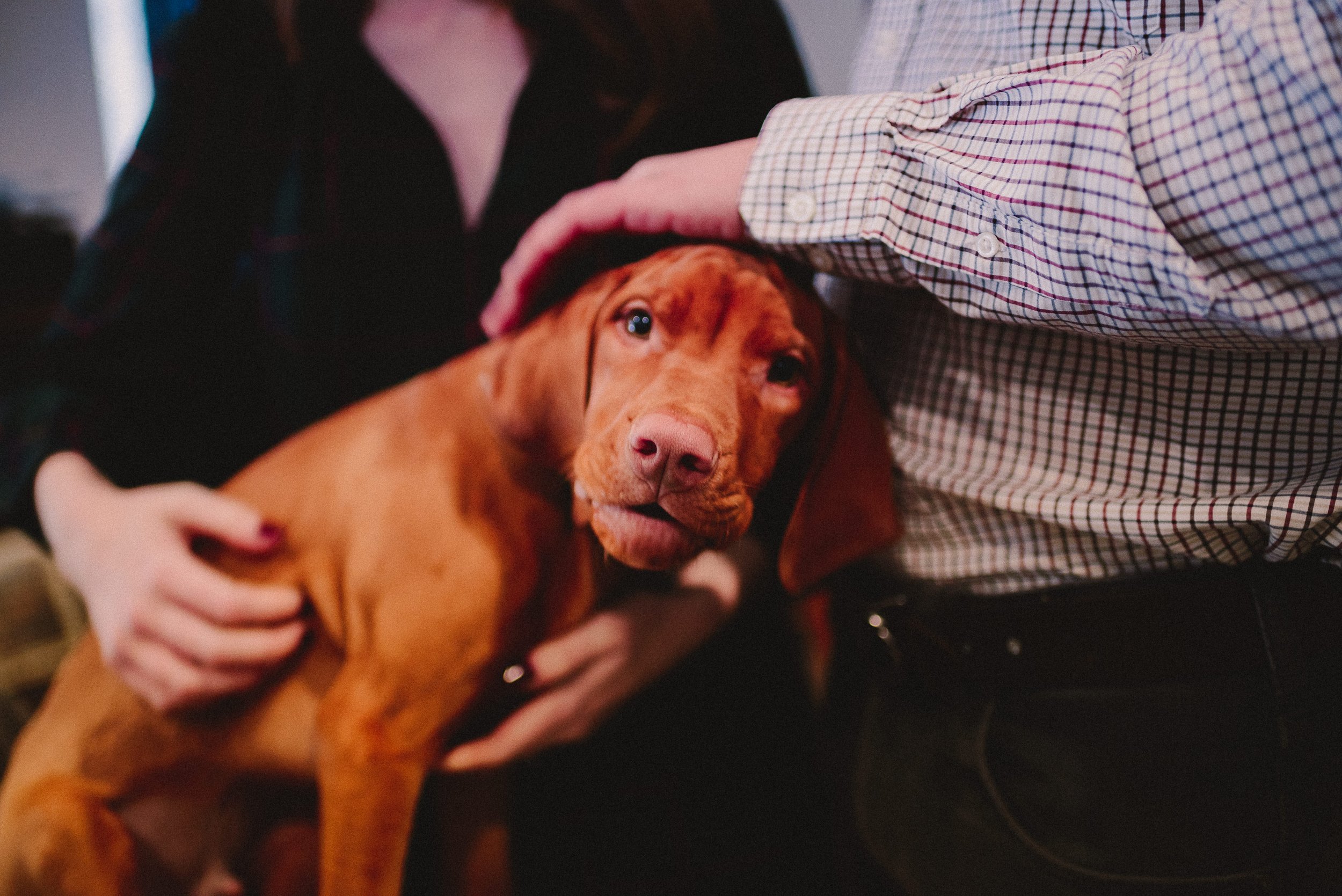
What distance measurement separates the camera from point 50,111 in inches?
31.1

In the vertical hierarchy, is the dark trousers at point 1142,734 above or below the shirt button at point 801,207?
below

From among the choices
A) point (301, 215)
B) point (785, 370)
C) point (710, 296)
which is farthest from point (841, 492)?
point (301, 215)

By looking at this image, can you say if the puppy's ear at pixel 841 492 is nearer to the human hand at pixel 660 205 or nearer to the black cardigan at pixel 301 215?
the human hand at pixel 660 205

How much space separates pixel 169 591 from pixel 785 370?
670 millimetres

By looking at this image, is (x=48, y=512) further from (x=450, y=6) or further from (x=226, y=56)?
(x=450, y=6)

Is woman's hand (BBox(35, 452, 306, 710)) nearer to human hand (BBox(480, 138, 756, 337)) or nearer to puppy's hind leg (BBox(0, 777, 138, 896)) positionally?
puppy's hind leg (BBox(0, 777, 138, 896))

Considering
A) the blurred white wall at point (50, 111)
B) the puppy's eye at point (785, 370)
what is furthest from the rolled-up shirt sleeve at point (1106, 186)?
the blurred white wall at point (50, 111)

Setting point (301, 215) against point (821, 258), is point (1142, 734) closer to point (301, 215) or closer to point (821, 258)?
point (821, 258)

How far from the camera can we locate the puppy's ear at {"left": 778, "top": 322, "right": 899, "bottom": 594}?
757 mm

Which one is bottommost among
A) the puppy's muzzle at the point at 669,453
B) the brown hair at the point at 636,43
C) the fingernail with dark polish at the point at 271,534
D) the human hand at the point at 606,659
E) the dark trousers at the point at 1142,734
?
the dark trousers at the point at 1142,734

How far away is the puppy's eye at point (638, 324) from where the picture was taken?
28.4 inches

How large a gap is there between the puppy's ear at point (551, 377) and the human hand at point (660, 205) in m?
0.05

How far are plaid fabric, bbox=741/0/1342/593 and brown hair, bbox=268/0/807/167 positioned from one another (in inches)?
6.3

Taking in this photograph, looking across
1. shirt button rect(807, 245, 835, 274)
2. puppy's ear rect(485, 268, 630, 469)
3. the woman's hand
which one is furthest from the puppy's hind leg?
shirt button rect(807, 245, 835, 274)
